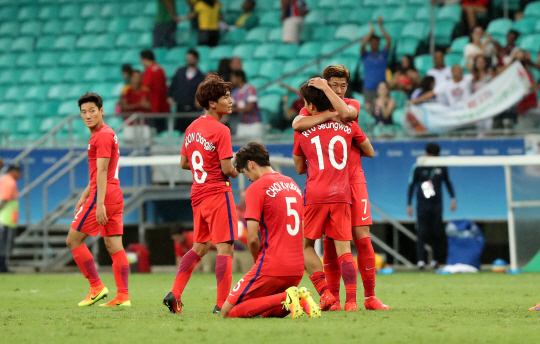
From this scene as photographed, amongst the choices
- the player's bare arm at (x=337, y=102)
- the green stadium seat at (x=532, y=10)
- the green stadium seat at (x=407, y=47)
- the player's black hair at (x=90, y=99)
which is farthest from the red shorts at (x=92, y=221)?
the green stadium seat at (x=532, y=10)

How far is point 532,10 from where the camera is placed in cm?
1716

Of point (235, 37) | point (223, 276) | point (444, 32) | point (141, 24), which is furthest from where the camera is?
point (141, 24)

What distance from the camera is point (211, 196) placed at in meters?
7.09

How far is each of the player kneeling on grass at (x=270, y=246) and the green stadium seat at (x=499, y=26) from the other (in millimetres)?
11478

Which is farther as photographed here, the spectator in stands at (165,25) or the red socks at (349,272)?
the spectator in stands at (165,25)

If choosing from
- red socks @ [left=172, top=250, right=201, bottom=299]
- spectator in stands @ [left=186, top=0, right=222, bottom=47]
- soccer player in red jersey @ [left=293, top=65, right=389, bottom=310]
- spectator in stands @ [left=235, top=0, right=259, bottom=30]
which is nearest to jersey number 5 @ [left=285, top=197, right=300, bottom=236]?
soccer player in red jersey @ [left=293, top=65, right=389, bottom=310]

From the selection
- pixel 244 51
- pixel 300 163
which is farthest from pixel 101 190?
pixel 244 51

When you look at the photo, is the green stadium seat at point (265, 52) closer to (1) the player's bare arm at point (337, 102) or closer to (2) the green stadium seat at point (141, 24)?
(2) the green stadium seat at point (141, 24)

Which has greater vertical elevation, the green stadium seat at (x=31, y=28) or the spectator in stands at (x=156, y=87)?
the green stadium seat at (x=31, y=28)

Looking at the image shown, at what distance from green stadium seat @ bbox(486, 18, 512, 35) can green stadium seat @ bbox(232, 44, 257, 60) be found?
5388mm

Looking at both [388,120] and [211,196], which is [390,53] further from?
[211,196]

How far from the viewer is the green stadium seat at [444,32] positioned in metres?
17.4

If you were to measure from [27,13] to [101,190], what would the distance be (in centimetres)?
1676

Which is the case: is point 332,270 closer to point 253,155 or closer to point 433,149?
point 253,155
